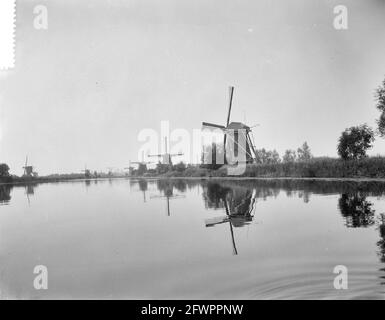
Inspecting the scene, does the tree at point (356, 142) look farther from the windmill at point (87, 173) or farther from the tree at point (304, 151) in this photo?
the windmill at point (87, 173)

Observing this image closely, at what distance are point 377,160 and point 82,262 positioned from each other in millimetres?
23505

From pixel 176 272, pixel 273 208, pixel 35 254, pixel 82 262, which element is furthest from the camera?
pixel 273 208

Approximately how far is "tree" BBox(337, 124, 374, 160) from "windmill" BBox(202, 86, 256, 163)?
1047 cm

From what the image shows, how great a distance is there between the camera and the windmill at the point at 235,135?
35125mm

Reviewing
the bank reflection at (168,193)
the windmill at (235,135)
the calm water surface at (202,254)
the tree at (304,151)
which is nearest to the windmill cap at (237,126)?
the windmill at (235,135)

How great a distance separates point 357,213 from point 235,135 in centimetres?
2590

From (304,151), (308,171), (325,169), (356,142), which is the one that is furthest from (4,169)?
(304,151)

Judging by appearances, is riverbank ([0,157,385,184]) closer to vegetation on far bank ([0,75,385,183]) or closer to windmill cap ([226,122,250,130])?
vegetation on far bank ([0,75,385,183])

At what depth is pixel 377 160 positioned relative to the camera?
2391cm

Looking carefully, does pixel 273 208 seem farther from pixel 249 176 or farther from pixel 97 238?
pixel 249 176

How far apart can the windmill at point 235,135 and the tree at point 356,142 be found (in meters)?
10.5
